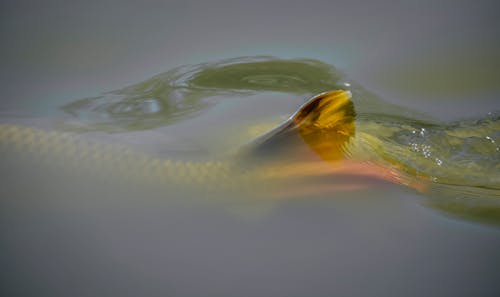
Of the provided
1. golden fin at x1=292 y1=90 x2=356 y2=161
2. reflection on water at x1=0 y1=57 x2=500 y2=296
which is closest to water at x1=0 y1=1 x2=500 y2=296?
reflection on water at x1=0 y1=57 x2=500 y2=296

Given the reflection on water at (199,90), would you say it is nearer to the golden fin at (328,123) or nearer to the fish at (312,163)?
the fish at (312,163)

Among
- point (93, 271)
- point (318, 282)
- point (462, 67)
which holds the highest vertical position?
point (462, 67)

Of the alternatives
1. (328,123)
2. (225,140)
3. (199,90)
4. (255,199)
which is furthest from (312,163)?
(199,90)

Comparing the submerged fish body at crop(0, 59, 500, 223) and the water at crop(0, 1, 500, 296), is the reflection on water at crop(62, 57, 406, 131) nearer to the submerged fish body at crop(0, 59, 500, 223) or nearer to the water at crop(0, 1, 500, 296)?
the water at crop(0, 1, 500, 296)

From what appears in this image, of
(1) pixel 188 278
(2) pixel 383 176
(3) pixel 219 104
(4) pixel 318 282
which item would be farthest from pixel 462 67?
(1) pixel 188 278

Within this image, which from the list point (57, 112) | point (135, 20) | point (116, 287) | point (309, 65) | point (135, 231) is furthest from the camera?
point (135, 20)

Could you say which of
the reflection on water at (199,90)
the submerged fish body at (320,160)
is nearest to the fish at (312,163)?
the submerged fish body at (320,160)

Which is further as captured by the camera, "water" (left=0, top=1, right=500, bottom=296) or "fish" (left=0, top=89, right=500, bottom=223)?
"fish" (left=0, top=89, right=500, bottom=223)

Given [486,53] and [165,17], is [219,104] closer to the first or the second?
[165,17]
